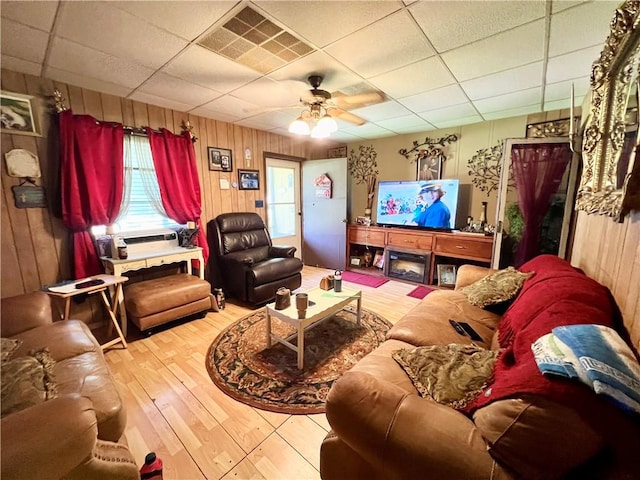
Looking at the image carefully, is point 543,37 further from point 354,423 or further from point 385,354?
point 354,423

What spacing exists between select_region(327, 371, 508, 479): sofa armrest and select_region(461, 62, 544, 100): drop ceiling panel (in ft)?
8.49

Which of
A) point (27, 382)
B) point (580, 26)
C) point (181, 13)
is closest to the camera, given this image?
point (27, 382)

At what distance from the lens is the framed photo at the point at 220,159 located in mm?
3449

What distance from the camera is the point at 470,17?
4.91 feet

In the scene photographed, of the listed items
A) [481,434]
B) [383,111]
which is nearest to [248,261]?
[383,111]

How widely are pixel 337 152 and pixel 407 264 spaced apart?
256 centimetres

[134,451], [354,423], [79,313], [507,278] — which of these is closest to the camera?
[354,423]

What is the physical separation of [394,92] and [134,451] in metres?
3.33

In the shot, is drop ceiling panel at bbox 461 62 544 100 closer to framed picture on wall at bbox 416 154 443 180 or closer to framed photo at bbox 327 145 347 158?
framed picture on wall at bbox 416 154 443 180

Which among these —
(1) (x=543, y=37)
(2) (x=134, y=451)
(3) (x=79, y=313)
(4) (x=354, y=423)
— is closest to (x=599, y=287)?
(4) (x=354, y=423)

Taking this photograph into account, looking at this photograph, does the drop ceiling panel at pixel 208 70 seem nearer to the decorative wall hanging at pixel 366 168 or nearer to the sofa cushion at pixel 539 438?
the sofa cushion at pixel 539 438

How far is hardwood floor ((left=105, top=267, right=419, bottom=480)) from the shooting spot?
1297 mm

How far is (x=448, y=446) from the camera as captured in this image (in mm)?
780

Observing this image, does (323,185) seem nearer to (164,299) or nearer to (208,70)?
(208,70)
